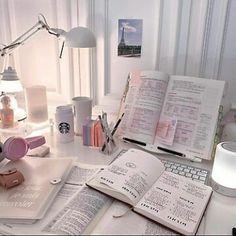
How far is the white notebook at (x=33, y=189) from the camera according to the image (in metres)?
0.63

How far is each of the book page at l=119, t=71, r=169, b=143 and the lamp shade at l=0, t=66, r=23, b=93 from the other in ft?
1.38

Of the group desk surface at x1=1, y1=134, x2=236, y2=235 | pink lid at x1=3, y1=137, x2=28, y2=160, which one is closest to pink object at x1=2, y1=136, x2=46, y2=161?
pink lid at x1=3, y1=137, x2=28, y2=160

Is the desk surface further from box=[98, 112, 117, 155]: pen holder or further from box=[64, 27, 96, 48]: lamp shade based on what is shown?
box=[64, 27, 96, 48]: lamp shade

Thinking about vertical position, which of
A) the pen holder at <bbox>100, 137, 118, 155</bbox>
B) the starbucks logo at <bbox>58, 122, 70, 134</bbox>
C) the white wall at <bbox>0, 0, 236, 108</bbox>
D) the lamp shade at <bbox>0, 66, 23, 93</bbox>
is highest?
the white wall at <bbox>0, 0, 236, 108</bbox>

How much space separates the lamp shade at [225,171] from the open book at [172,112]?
0.38 ft

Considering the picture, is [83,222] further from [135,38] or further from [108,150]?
[135,38]

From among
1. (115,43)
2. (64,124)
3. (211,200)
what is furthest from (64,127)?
(211,200)

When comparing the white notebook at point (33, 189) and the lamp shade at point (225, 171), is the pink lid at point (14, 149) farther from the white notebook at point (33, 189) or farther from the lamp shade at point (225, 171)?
the lamp shade at point (225, 171)

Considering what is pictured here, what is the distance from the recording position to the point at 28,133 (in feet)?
3.58

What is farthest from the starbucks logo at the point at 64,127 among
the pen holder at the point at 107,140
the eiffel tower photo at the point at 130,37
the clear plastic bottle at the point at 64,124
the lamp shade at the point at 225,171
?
the lamp shade at the point at 225,171

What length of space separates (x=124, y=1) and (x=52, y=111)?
585mm

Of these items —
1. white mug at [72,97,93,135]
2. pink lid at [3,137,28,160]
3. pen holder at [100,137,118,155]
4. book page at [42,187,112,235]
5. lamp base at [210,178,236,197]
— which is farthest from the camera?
white mug at [72,97,93,135]

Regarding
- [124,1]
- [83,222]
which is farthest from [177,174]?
[124,1]

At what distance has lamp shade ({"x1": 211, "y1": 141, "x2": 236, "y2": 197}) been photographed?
28.7 inches
